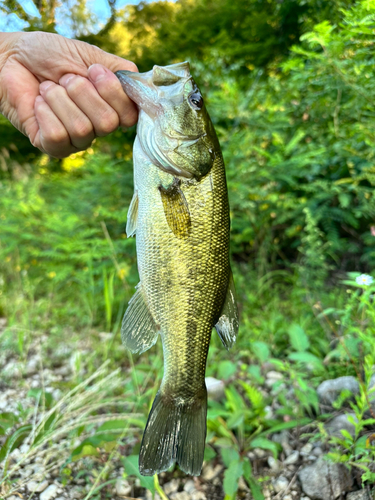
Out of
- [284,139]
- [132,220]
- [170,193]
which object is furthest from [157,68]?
[284,139]

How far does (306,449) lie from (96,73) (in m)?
2.16

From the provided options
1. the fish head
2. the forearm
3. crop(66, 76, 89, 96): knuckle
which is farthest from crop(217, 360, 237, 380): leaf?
the forearm

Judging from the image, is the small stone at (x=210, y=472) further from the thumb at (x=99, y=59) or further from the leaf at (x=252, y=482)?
the thumb at (x=99, y=59)

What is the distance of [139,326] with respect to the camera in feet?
5.12

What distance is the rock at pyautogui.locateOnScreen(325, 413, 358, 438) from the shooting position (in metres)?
2.07

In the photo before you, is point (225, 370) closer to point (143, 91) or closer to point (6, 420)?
point (6, 420)

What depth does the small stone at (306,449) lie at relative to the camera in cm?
210

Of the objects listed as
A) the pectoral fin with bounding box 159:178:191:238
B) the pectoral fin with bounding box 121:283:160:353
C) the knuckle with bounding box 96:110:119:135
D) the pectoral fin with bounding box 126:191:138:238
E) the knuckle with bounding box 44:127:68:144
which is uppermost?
the knuckle with bounding box 96:110:119:135

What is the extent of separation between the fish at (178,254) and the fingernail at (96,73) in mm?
114

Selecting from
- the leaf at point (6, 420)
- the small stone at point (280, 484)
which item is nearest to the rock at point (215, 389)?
the small stone at point (280, 484)

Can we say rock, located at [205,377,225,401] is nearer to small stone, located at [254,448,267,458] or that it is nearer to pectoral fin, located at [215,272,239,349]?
small stone, located at [254,448,267,458]

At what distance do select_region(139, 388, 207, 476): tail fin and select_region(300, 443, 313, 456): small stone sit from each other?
2.97ft

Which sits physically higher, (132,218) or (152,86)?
(152,86)

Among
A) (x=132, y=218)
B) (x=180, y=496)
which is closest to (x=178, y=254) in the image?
(x=132, y=218)
